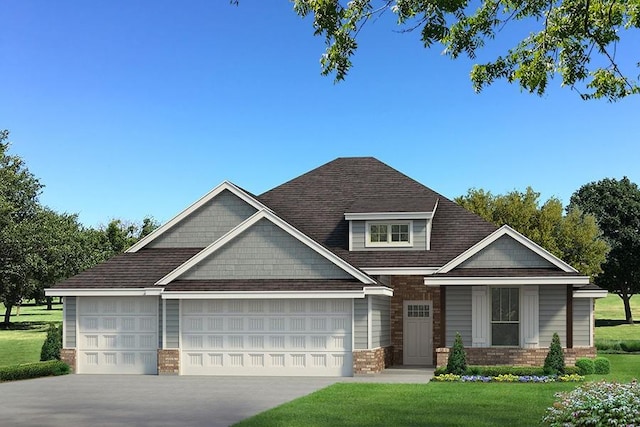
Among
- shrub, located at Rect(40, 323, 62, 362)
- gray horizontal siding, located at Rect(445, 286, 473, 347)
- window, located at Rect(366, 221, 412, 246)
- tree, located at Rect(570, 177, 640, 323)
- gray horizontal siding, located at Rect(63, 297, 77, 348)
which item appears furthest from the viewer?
tree, located at Rect(570, 177, 640, 323)

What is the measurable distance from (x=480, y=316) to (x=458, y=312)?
2.41 feet

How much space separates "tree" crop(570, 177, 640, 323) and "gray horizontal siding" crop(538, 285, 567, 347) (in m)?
42.2

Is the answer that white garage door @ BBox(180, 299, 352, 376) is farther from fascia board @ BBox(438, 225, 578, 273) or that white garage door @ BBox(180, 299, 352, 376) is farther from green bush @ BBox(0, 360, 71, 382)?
green bush @ BBox(0, 360, 71, 382)

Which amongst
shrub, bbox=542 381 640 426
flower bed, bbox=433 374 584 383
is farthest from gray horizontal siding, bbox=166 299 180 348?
shrub, bbox=542 381 640 426

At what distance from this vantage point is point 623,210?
74000mm

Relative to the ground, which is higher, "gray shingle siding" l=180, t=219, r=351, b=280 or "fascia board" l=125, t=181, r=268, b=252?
"fascia board" l=125, t=181, r=268, b=252

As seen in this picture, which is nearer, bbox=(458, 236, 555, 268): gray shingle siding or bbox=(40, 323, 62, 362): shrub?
bbox=(458, 236, 555, 268): gray shingle siding

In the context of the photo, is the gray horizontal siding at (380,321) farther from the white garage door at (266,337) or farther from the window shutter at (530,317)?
the window shutter at (530,317)

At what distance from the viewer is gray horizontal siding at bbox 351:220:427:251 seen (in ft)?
102

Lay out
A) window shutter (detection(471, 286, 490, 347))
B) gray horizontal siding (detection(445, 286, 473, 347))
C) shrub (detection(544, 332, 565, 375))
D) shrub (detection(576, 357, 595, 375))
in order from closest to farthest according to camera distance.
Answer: shrub (detection(544, 332, 565, 375)) < shrub (detection(576, 357, 595, 375)) < window shutter (detection(471, 286, 490, 347)) < gray horizontal siding (detection(445, 286, 473, 347))

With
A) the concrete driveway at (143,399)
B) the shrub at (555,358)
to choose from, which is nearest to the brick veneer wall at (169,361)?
the concrete driveway at (143,399)

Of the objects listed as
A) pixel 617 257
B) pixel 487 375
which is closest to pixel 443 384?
pixel 487 375

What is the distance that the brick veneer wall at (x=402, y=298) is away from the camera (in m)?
31.7

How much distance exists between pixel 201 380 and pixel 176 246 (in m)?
6.98
